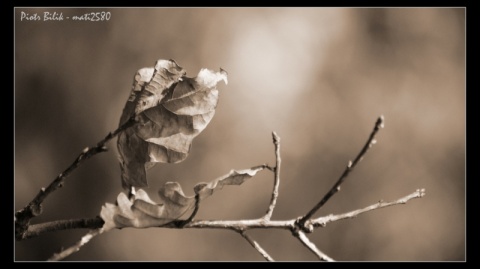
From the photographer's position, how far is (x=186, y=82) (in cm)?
41

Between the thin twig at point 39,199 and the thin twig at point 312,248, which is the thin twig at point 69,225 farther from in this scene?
the thin twig at point 312,248

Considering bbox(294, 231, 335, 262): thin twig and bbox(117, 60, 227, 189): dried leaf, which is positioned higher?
bbox(117, 60, 227, 189): dried leaf

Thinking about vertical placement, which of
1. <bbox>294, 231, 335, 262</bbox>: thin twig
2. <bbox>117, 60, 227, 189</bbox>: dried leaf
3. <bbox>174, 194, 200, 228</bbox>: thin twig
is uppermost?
<bbox>117, 60, 227, 189</bbox>: dried leaf

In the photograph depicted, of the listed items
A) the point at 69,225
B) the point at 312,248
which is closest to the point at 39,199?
the point at 69,225

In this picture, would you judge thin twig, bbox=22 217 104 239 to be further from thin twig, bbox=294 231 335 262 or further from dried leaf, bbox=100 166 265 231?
thin twig, bbox=294 231 335 262

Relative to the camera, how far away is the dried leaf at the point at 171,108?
41 centimetres

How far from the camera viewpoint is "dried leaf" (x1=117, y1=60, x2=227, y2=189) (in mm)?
410

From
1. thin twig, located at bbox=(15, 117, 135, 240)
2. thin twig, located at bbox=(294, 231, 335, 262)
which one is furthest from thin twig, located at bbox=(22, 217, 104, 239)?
thin twig, located at bbox=(294, 231, 335, 262)

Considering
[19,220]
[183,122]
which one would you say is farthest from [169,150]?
[19,220]

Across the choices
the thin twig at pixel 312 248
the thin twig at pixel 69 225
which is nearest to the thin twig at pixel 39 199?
the thin twig at pixel 69 225

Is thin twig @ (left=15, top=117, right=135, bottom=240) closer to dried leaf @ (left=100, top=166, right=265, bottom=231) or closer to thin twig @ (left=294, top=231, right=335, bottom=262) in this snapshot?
dried leaf @ (left=100, top=166, right=265, bottom=231)

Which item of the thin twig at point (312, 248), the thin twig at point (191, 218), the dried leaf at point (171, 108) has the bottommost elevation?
the thin twig at point (312, 248)

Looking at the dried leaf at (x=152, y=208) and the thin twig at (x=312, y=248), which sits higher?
the dried leaf at (x=152, y=208)

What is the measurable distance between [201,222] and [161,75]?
137mm
